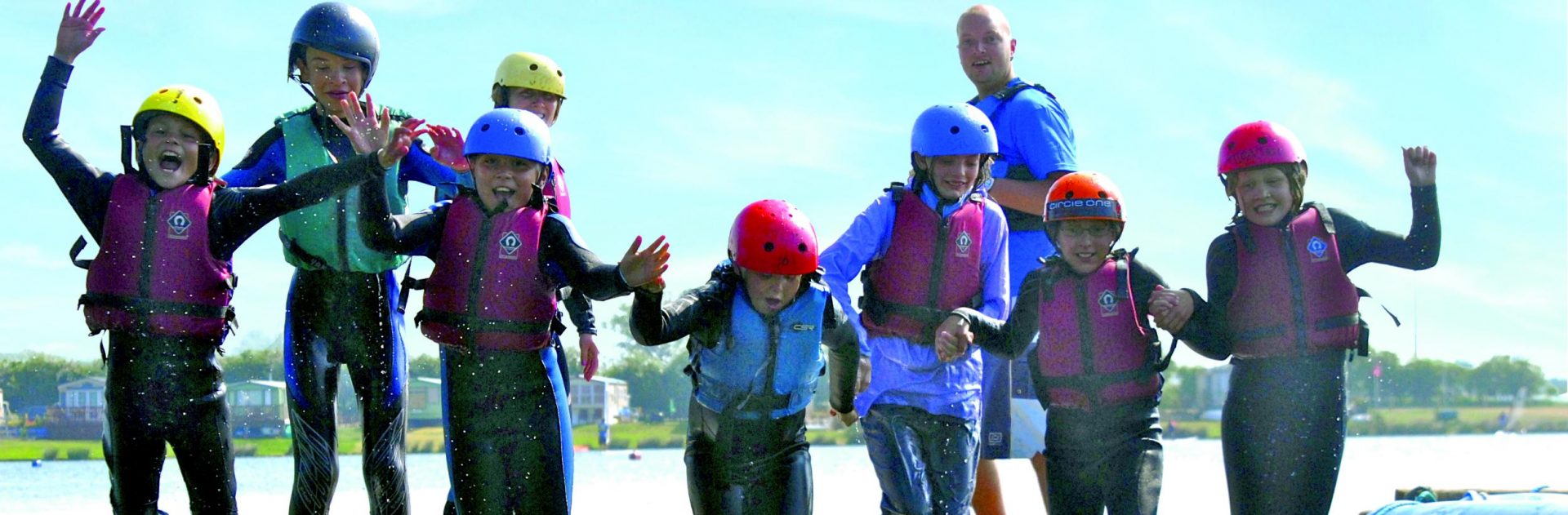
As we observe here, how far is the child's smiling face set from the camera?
629 centimetres

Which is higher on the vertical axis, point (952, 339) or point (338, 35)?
point (338, 35)

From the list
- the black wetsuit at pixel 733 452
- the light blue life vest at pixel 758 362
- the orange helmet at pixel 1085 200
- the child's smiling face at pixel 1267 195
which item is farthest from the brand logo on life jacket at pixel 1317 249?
the black wetsuit at pixel 733 452

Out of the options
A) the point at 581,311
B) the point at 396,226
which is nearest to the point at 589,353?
the point at 581,311

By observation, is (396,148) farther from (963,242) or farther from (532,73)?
(963,242)

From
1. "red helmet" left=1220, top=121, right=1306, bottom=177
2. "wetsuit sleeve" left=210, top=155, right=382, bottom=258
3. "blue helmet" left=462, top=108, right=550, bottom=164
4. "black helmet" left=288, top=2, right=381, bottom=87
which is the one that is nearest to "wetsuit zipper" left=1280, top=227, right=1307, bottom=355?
"red helmet" left=1220, top=121, right=1306, bottom=177

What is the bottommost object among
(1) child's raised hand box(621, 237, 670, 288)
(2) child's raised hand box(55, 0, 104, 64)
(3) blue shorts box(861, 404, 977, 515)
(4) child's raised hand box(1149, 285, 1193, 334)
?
(3) blue shorts box(861, 404, 977, 515)

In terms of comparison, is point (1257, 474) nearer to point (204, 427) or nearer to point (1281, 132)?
point (1281, 132)

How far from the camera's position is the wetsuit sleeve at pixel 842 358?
597 cm

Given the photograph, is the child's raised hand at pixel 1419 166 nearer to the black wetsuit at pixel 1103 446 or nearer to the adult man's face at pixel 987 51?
the black wetsuit at pixel 1103 446

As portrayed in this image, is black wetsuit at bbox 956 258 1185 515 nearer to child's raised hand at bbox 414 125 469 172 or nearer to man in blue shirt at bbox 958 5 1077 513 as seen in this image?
man in blue shirt at bbox 958 5 1077 513

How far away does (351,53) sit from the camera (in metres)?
6.96

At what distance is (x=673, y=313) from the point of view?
5.51 m

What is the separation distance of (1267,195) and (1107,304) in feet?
2.83

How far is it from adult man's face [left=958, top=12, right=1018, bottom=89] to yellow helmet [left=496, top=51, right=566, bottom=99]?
210cm
